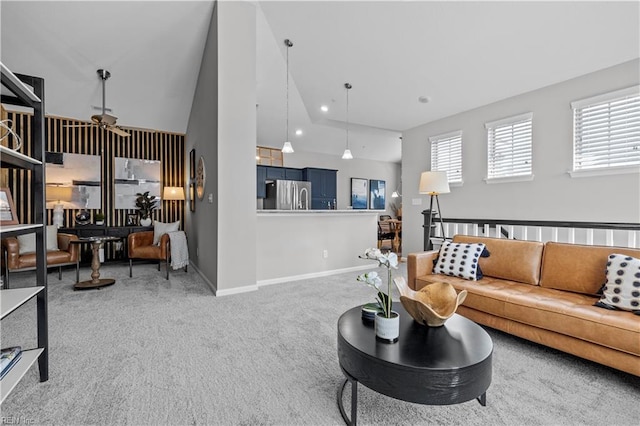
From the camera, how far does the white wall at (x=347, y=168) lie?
28.1ft

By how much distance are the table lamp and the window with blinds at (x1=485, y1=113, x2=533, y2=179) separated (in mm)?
7527

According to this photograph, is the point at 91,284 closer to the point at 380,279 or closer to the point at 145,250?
the point at 145,250

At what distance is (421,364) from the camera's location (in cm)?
132

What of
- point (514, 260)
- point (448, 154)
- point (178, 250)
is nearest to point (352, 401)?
point (514, 260)

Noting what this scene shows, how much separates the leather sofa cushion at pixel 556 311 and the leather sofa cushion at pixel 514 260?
10cm

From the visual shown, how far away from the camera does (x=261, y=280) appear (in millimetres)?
4246

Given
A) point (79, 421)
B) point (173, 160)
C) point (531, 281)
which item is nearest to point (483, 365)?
point (531, 281)

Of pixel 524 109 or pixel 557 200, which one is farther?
pixel 524 109

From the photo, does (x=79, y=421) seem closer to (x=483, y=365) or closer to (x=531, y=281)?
(x=483, y=365)

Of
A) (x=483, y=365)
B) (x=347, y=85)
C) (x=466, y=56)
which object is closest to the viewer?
(x=483, y=365)

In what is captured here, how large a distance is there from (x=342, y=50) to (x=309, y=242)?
2.93 m

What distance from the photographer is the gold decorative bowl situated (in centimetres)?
166

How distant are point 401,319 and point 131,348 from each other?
6.67 feet

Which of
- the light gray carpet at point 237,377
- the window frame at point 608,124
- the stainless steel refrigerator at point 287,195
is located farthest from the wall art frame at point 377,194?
the light gray carpet at point 237,377
